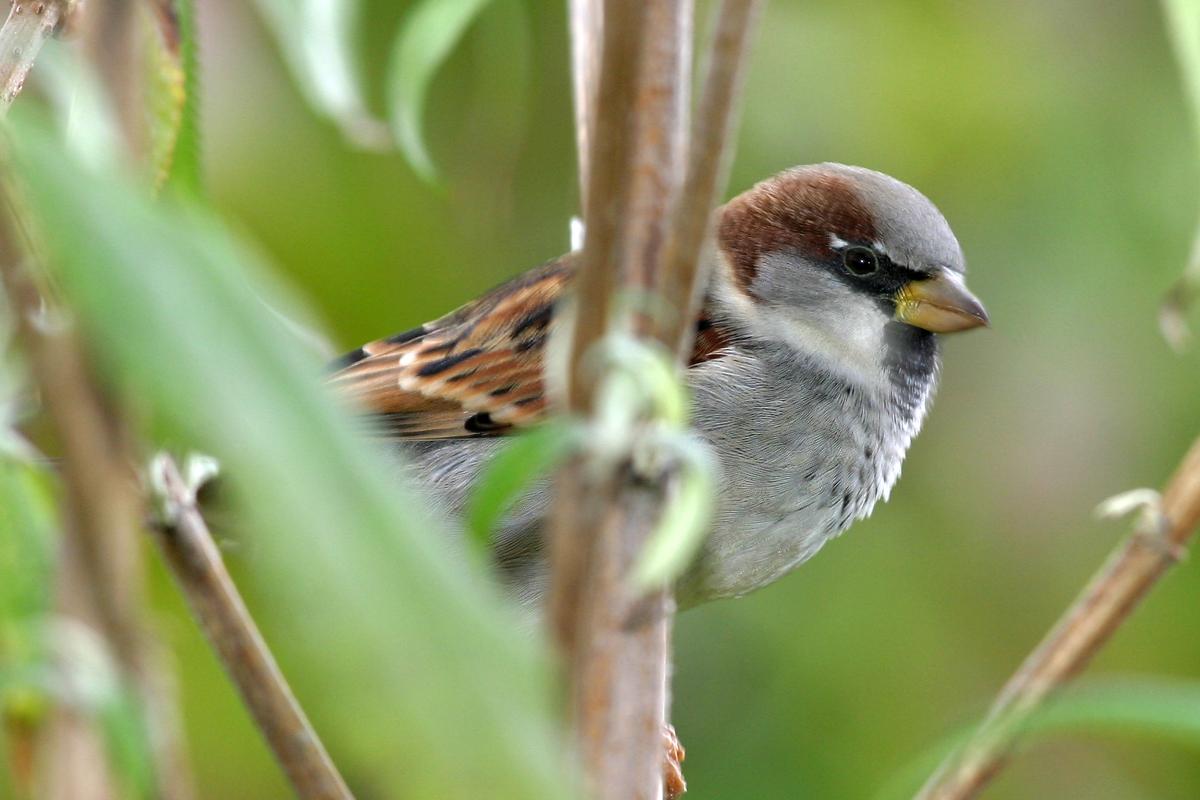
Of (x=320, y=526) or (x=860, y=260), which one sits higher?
(x=860, y=260)

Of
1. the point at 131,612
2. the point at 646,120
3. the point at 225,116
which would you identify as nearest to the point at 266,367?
the point at 131,612

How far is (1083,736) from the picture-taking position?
9.12ft

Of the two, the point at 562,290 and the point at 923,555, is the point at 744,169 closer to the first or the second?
the point at 923,555

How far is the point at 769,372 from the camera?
180 centimetres

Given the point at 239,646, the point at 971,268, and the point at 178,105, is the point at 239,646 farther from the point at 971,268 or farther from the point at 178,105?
the point at 971,268

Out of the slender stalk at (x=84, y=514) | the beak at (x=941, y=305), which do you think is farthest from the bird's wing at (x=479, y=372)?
the slender stalk at (x=84, y=514)

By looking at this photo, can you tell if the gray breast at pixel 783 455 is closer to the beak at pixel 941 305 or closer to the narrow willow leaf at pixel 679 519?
the beak at pixel 941 305

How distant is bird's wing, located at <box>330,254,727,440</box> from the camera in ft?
6.04

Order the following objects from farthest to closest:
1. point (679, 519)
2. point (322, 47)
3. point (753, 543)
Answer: point (753, 543)
point (322, 47)
point (679, 519)

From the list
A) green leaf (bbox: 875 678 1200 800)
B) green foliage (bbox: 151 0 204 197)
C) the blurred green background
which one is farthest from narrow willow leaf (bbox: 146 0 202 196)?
the blurred green background

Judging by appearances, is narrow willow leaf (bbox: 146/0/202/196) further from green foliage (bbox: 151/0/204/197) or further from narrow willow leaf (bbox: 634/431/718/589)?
narrow willow leaf (bbox: 634/431/718/589)

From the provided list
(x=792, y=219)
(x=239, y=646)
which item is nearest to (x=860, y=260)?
(x=792, y=219)

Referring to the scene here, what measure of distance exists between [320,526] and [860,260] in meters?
1.56

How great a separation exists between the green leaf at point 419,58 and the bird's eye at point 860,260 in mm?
1036
